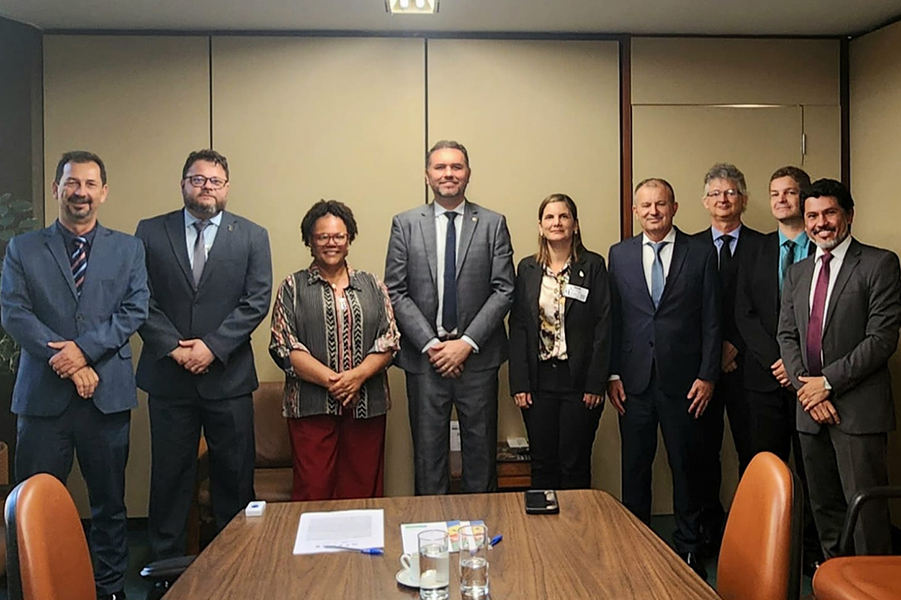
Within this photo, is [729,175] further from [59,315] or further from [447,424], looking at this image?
[59,315]

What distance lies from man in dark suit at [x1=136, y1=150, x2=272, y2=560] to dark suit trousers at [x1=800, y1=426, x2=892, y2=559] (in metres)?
2.64

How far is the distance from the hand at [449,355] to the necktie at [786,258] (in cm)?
164

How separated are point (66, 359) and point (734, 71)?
3.98 meters

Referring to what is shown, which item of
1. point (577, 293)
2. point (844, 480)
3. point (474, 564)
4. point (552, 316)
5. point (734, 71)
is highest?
point (734, 71)

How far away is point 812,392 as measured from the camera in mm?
3289

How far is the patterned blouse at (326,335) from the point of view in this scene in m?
3.49

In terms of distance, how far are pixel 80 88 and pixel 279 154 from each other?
1186mm

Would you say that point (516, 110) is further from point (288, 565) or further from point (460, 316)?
point (288, 565)

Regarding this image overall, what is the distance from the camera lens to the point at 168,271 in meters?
3.53

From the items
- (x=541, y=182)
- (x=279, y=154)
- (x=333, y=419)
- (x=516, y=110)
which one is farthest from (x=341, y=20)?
(x=333, y=419)

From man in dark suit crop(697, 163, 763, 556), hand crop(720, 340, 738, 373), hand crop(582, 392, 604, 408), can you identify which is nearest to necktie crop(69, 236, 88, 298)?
hand crop(582, 392, 604, 408)

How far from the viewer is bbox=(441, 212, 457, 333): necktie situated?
12.3 ft

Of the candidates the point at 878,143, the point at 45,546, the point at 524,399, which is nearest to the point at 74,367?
the point at 45,546

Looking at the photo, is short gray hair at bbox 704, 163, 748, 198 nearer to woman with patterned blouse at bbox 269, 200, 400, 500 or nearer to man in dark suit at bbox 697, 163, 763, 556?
man in dark suit at bbox 697, 163, 763, 556
